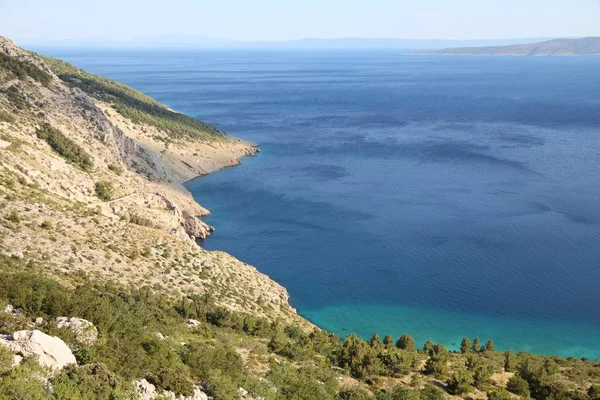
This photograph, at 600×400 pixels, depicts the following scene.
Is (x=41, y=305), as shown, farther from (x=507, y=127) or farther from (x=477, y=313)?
(x=507, y=127)

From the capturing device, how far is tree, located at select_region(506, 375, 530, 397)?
2589cm

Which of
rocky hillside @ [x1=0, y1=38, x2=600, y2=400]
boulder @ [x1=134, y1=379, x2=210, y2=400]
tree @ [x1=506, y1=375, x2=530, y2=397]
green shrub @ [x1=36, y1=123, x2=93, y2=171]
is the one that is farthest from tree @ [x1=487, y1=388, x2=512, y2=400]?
green shrub @ [x1=36, y1=123, x2=93, y2=171]

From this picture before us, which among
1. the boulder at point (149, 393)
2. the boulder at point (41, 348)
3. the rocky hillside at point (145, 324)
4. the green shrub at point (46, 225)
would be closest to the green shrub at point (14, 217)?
the rocky hillside at point (145, 324)

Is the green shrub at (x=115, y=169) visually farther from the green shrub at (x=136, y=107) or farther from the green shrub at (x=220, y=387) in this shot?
the green shrub at (x=220, y=387)

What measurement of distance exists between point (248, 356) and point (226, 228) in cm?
4258

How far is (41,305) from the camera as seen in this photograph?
70.5ft

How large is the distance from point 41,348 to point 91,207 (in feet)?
100

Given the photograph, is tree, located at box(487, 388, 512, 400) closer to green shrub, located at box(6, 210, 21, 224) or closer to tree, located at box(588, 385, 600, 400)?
tree, located at box(588, 385, 600, 400)

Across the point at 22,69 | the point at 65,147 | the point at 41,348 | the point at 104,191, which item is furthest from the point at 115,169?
the point at 41,348

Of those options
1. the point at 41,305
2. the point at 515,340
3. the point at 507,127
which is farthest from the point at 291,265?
the point at 507,127

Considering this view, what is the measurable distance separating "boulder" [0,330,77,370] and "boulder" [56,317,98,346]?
178 centimetres

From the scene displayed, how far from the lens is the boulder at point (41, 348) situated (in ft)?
51.8

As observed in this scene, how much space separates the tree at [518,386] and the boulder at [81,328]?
19.6m

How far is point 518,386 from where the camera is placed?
26.1 m
